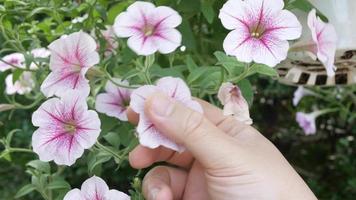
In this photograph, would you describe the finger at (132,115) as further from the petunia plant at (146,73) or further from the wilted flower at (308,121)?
the wilted flower at (308,121)

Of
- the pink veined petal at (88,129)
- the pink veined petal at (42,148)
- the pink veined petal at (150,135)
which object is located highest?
the pink veined petal at (150,135)

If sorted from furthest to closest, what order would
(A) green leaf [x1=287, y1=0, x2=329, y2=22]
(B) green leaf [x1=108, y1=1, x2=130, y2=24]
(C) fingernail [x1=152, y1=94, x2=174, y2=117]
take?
(B) green leaf [x1=108, y1=1, x2=130, y2=24], (A) green leaf [x1=287, y1=0, x2=329, y2=22], (C) fingernail [x1=152, y1=94, x2=174, y2=117]

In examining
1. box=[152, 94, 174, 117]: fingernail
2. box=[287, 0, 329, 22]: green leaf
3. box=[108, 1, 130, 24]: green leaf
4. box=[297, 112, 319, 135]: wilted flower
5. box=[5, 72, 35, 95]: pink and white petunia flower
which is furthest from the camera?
box=[297, 112, 319, 135]: wilted flower

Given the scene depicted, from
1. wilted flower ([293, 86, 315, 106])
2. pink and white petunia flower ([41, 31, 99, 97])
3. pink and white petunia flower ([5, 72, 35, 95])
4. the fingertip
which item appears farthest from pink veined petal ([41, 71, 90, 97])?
wilted flower ([293, 86, 315, 106])

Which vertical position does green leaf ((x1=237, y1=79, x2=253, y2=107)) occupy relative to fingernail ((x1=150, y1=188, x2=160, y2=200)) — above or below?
above

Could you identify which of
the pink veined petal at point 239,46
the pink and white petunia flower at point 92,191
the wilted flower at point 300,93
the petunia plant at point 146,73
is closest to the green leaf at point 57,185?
the petunia plant at point 146,73

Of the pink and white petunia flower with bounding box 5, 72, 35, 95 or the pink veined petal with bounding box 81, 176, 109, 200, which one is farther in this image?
the pink and white petunia flower with bounding box 5, 72, 35, 95

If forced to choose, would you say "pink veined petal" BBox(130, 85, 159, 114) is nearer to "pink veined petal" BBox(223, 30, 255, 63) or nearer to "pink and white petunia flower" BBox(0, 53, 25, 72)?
"pink veined petal" BBox(223, 30, 255, 63)
